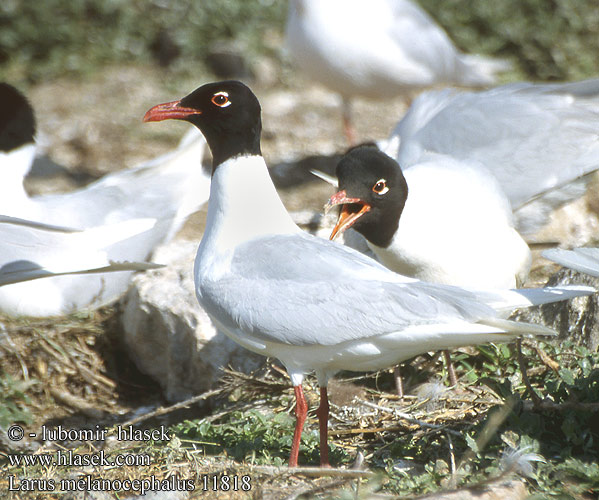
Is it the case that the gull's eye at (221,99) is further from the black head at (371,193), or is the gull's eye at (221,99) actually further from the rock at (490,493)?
the rock at (490,493)

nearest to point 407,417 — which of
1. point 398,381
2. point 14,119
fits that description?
point 398,381

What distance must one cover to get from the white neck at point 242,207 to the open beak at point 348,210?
265mm

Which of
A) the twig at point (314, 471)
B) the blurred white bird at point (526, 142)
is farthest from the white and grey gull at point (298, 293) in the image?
the blurred white bird at point (526, 142)

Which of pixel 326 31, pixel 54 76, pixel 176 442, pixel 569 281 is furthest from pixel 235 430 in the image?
pixel 54 76

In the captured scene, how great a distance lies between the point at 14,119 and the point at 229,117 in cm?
292

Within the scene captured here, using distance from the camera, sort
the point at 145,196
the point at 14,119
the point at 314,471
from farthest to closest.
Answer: the point at 14,119, the point at 145,196, the point at 314,471

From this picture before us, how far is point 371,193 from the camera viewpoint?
398 cm

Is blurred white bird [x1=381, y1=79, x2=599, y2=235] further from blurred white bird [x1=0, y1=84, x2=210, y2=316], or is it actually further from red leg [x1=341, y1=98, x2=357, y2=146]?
red leg [x1=341, y1=98, x2=357, y2=146]

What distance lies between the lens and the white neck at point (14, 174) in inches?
215

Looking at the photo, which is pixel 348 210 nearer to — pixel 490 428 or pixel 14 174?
pixel 490 428

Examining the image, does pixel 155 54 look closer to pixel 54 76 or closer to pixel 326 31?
pixel 54 76

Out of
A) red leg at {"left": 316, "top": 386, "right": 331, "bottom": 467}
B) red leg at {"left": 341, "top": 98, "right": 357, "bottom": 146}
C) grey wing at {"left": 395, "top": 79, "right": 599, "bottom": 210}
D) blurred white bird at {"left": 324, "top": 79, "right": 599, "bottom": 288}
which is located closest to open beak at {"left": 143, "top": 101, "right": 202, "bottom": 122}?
blurred white bird at {"left": 324, "top": 79, "right": 599, "bottom": 288}

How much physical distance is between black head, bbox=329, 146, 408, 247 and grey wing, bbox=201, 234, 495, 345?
1.69 ft

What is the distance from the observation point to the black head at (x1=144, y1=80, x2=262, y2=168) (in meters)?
3.74
